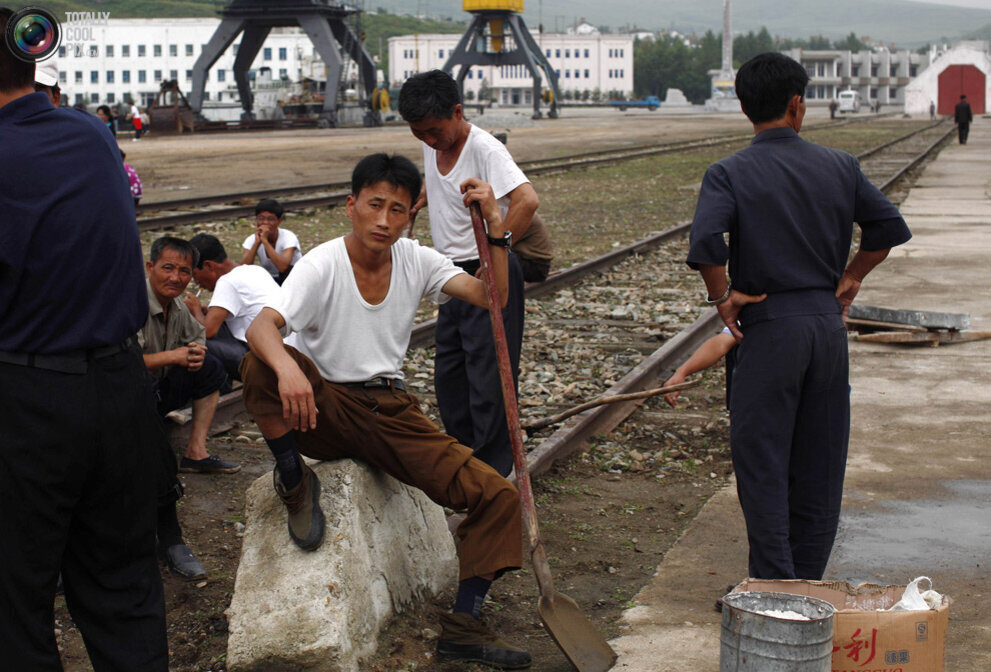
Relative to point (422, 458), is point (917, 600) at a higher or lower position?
lower

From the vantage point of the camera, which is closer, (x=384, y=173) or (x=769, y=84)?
(x=769, y=84)

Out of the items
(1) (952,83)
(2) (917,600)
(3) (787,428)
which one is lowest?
(2) (917,600)

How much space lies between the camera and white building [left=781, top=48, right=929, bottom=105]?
176 meters

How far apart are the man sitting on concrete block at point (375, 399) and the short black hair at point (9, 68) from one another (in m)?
1.05

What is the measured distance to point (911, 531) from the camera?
16.8ft

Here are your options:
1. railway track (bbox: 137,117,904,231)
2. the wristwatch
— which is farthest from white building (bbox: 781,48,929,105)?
the wristwatch

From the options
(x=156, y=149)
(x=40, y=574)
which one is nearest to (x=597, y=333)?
(x=40, y=574)

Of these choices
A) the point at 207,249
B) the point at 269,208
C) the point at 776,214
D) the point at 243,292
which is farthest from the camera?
the point at 269,208

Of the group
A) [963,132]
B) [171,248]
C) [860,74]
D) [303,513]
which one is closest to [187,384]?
[171,248]

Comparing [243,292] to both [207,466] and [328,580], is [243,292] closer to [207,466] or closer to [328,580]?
[207,466]

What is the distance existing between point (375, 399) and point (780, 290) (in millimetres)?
1421

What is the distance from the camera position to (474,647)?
12.5 ft

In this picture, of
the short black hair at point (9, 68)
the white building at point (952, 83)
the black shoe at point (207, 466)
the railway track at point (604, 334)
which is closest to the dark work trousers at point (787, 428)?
the railway track at point (604, 334)

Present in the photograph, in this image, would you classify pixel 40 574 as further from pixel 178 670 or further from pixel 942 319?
pixel 942 319
